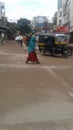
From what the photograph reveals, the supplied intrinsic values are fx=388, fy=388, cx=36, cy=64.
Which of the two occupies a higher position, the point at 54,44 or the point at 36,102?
the point at 36,102

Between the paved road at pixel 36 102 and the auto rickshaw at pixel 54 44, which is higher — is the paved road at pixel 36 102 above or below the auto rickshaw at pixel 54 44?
above

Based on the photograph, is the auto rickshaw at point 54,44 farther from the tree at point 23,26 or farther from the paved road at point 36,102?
the tree at point 23,26

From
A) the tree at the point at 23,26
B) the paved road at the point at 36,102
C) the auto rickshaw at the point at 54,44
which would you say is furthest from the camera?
the tree at the point at 23,26

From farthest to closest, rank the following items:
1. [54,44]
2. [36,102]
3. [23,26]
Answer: [23,26] < [54,44] < [36,102]

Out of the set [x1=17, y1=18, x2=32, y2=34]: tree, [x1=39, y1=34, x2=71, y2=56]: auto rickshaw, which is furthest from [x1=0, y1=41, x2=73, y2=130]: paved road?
[x1=17, y1=18, x2=32, y2=34]: tree

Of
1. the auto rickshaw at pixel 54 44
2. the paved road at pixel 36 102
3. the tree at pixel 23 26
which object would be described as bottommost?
the tree at pixel 23 26

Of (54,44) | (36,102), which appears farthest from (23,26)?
(36,102)

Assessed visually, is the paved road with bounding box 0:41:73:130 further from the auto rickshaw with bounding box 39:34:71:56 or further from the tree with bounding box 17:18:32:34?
the tree with bounding box 17:18:32:34

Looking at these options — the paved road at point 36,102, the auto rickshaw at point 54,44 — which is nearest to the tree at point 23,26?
the auto rickshaw at point 54,44

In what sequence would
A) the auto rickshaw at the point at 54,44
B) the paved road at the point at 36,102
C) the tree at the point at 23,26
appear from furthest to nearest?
the tree at the point at 23,26
the auto rickshaw at the point at 54,44
the paved road at the point at 36,102

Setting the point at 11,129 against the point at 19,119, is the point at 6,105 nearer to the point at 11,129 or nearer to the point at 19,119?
the point at 19,119

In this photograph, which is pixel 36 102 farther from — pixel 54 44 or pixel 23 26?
pixel 23 26

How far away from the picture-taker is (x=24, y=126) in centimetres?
778

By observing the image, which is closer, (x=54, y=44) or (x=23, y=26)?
(x=54, y=44)
